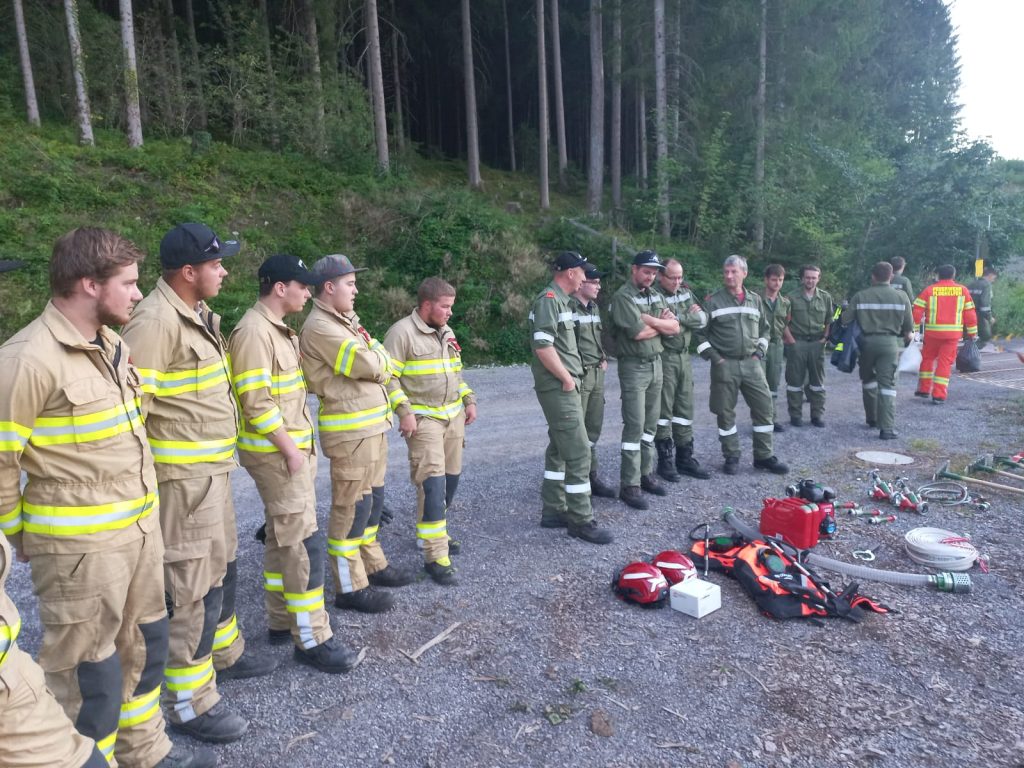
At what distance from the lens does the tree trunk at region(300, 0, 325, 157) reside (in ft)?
58.8

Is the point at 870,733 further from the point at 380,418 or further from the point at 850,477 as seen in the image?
the point at 850,477

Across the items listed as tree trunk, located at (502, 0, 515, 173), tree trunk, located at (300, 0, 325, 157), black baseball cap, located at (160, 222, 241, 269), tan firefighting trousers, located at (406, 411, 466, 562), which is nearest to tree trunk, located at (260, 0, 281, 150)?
tree trunk, located at (300, 0, 325, 157)

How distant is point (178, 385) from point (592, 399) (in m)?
3.98

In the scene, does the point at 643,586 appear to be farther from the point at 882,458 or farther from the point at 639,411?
the point at 882,458

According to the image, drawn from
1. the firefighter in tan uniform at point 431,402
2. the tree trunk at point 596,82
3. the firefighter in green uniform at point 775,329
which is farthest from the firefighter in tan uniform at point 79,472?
the tree trunk at point 596,82

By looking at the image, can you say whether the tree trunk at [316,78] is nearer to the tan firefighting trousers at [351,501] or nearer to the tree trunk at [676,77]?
the tree trunk at [676,77]

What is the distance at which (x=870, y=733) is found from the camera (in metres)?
3.11

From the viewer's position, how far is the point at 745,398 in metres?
7.16

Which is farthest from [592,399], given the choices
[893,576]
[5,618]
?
[5,618]

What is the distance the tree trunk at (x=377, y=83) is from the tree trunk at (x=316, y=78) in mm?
102

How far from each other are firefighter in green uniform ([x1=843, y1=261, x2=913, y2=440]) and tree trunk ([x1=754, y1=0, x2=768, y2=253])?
9.67 m

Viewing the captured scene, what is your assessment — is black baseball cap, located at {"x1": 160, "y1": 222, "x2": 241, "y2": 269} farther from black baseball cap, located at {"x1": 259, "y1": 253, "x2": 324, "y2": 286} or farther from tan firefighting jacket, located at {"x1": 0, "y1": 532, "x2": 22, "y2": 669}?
tan firefighting jacket, located at {"x1": 0, "y1": 532, "x2": 22, "y2": 669}

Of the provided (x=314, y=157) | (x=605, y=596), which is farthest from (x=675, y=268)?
(x=314, y=157)

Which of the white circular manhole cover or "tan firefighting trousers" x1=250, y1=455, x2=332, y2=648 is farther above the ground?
"tan firefighting trousers" x1=250, y1=455, x2=332, y2=648
